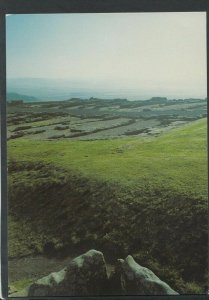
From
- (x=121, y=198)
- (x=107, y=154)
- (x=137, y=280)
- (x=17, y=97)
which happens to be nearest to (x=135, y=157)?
(x=107, y=154)

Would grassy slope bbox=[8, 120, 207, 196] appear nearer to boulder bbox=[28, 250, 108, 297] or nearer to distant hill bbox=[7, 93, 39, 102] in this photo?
distant hill bbox=[7, 93, 39, 102]

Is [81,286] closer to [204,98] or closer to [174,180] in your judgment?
[174,180]

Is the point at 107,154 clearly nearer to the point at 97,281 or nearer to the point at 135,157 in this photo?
the point at 135,157

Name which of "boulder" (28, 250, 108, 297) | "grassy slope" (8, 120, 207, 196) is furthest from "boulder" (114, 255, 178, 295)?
"grassy slope" (8, 120, 207, 196)

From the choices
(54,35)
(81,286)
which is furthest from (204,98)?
(81,286)

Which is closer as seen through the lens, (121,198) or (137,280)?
(137,280)

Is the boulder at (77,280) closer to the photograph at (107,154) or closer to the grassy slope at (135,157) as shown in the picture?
the photograph at (107,154)
